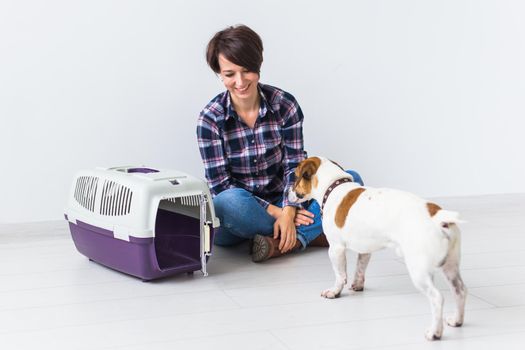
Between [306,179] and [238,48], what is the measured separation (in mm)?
505

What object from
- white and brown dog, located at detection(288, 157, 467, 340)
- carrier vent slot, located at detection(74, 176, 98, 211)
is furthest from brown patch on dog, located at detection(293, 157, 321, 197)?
carrier vent slot, located at detection(74, 176, 98, 211)

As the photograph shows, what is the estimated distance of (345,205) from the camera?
1.81 m

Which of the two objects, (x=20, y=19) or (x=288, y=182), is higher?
(x=20, y=19)

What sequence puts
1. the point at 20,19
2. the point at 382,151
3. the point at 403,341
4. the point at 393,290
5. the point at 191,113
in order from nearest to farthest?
1. the point at 403,341
2. the point at 393,290
3. the point at 20,19
4. the point at 191,113
5. the point at 382,151

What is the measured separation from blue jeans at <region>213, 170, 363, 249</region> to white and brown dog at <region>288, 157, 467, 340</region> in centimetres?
34

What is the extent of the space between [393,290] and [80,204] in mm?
974

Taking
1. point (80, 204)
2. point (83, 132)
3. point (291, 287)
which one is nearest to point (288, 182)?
point (291, 287)

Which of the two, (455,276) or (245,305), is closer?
(455,276)

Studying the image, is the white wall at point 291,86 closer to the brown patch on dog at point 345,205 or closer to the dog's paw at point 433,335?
the brown patch on dog at point 345,205

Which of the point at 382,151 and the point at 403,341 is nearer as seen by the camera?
the point at 403,341

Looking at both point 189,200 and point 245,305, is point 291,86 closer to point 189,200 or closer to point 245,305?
point 189,200

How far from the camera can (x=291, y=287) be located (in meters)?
2.04

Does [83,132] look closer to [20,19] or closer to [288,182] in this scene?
[20,19]

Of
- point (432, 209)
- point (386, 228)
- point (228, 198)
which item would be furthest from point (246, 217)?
point (432, 209)
